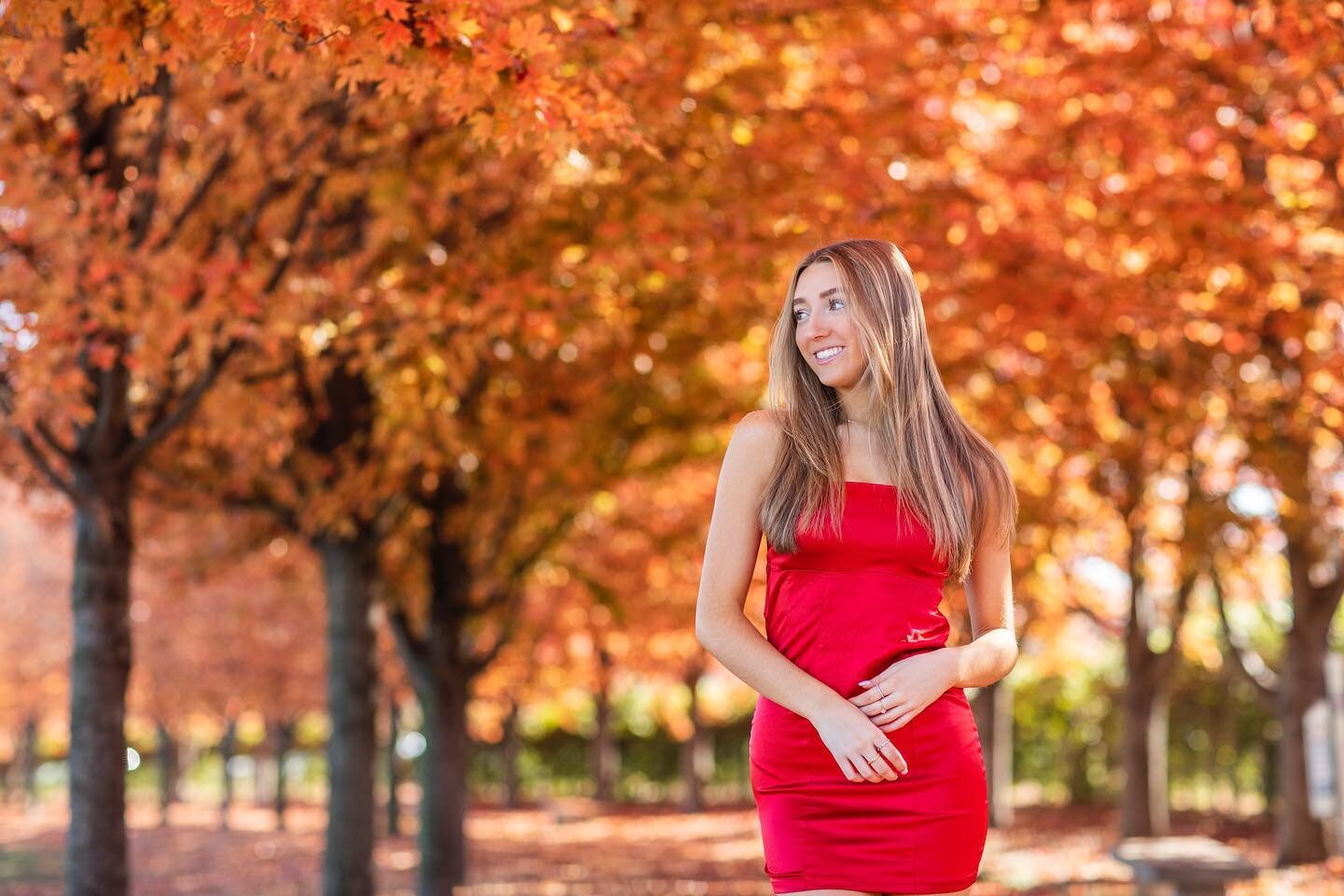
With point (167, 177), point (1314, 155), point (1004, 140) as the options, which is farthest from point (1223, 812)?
point (167, 177)

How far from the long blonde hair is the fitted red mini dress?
52 millimetres

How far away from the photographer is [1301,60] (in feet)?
25.8

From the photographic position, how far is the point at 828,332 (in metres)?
3.04

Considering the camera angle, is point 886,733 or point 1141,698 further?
point 1141,698

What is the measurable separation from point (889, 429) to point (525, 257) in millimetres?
6423

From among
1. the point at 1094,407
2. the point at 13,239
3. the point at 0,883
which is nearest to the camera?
the point at 13,239

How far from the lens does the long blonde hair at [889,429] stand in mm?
2918

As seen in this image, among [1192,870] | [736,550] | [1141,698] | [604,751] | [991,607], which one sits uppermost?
[736,550]

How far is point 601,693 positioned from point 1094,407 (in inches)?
698

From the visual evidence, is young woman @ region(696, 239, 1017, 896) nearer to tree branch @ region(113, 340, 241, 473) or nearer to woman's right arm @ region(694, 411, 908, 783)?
woman's right arm @ region(694, 411, 908, 783)

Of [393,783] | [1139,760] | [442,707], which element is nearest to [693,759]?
[393,783]

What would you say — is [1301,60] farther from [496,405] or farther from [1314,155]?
[496,405]

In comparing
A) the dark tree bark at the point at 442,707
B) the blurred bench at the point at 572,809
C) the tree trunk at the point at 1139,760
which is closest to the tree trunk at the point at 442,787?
the dark tree bark at the point at 442,707

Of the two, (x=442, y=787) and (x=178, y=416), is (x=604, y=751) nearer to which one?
(x=442, y=787)
